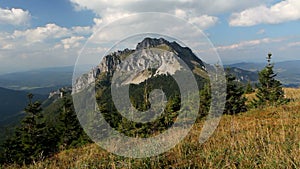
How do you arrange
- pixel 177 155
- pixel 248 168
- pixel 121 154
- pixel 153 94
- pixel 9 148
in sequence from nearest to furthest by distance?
pixel 248 168 < pixel 177 155 < pixel 121 154 < pixel 153 94 < pixel 9 148

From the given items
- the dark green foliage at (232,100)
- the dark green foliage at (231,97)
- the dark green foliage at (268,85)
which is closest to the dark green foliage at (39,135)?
the dark green foliage at (231,97)

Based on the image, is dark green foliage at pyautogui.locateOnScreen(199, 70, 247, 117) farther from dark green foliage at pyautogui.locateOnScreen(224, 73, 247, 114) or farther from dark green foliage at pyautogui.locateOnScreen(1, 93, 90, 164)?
dark green foliage at pyautogui.locateOnScreen(1, 93, 90, 164)

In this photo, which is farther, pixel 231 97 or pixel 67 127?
pixel 67 127

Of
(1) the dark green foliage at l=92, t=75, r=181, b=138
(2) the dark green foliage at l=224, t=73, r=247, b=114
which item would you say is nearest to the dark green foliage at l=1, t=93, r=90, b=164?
(1) the dark green foliage at l=92, t=75, r=181, b=138

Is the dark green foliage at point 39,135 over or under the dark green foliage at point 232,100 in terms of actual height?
under

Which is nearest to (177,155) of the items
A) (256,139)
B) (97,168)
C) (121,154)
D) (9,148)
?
(121,154)

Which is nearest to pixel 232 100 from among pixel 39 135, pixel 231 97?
pixel 231 97

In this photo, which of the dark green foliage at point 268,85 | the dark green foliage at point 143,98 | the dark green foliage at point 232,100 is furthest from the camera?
the dark green foliage at point 268,85

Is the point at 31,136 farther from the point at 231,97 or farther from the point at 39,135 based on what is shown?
the point at 231,97

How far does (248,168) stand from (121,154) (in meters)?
3.20

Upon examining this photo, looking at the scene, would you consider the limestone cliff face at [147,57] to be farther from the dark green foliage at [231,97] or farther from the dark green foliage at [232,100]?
the dark green foliage at [232,100]

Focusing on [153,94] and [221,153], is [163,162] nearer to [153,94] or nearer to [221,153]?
[221,153]

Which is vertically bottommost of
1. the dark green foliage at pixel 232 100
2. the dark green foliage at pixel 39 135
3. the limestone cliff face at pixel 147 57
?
the dark green foliage at pixel 39 135

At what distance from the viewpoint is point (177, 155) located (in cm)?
598
